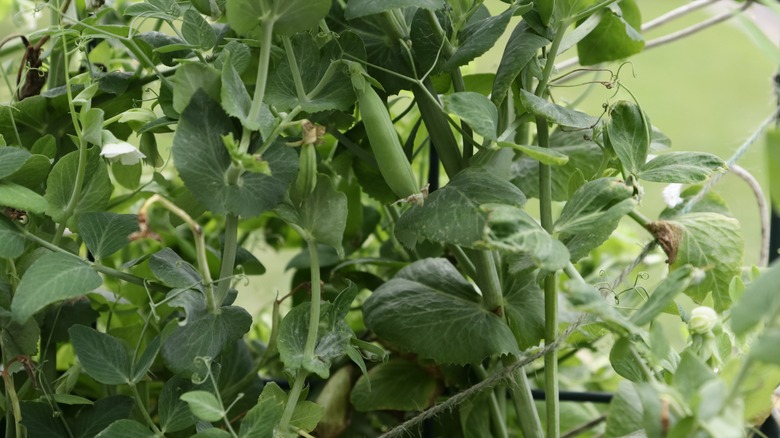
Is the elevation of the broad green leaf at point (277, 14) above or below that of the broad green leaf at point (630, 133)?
above

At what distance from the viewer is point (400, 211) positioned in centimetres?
47

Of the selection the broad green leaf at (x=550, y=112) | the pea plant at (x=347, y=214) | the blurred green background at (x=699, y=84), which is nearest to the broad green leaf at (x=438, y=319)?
the pea plant at (x=347, y=214)

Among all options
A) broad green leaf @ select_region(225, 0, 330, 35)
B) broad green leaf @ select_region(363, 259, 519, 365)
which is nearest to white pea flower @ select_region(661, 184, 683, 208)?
broad green leaf @ select_region(363, 259, 519, 365)

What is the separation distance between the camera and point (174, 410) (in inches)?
13.3

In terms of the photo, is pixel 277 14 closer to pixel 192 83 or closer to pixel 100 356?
pixel 192 83

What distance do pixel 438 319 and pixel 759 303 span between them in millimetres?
184

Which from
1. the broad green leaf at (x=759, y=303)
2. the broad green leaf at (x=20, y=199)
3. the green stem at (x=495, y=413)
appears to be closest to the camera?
the broad green leaf at (x=759, y=303)

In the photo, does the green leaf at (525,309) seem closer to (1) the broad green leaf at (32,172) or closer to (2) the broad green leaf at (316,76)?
(2) the broad green leaf at (316,76)

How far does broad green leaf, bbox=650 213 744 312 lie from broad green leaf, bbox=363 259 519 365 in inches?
3.5

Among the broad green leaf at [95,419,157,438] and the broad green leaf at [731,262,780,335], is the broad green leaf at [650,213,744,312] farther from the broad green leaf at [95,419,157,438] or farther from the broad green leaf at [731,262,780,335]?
the broad green leaf at [95,419,157,438]

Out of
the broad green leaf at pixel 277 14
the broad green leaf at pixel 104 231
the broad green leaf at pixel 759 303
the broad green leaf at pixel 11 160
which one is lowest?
the broad green leaf at pixel 104 231

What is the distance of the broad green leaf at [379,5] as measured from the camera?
297mm

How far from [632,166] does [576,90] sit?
976 mm

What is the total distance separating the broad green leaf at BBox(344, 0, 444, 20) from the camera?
30cm
